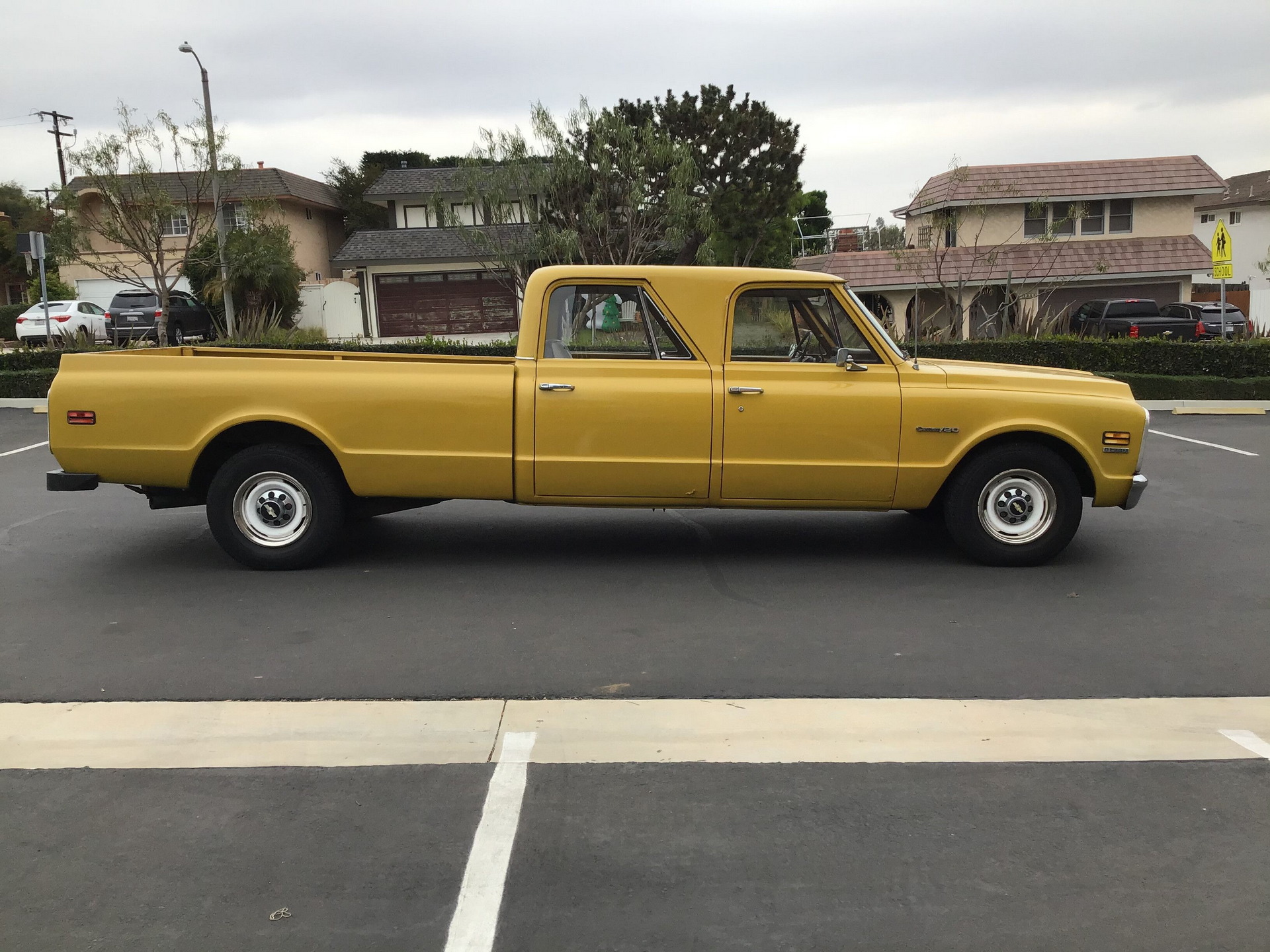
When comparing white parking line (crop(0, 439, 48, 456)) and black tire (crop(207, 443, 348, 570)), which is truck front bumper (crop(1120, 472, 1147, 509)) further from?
white parking line (crop(0, 439, 48, 456))

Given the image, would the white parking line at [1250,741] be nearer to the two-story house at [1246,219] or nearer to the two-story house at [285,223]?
the two-story house at [285,223]

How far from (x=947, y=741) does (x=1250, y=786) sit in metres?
1.07

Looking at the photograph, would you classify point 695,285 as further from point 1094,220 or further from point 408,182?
point 408,182

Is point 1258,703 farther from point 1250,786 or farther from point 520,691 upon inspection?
point 520,691

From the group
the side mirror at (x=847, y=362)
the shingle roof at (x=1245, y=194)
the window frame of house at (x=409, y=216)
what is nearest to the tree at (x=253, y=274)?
the window frame of house at (x=409, y=216)

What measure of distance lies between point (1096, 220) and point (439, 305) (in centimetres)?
2425

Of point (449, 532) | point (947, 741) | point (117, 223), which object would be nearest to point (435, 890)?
point (947, 741)

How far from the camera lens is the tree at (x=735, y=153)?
144ft

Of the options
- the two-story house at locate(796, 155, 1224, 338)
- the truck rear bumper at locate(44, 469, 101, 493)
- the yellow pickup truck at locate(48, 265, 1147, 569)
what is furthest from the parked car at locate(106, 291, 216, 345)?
the yellow pickup truck at locate(48, 265, 1147, 569)

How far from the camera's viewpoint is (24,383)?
18844 mm

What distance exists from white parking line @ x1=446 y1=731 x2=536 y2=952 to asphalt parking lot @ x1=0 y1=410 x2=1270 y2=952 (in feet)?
0.15

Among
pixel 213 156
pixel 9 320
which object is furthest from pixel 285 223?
pixel 213 156

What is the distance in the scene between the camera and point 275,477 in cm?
679

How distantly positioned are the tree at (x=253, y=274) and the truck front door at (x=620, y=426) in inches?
1157
